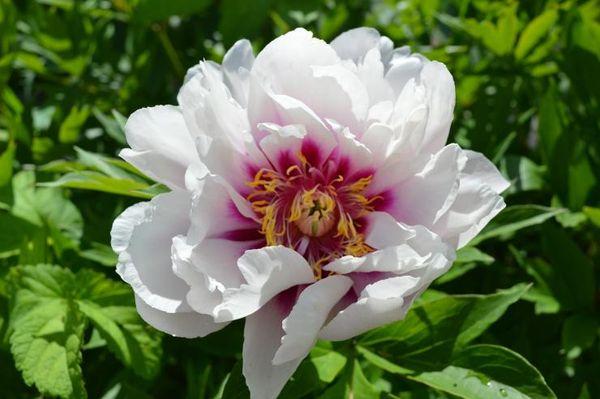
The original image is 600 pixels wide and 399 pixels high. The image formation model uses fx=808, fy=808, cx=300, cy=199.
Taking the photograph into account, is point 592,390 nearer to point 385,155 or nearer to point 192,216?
point 385,155

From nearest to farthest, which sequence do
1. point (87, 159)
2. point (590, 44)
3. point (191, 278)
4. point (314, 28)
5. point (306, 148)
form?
point (191, 278)
point (306, 148)
point (87, 159)
point (590, 44)
point (314, 28)

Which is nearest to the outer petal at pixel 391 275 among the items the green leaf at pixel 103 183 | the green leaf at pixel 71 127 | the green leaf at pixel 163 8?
the green leaf at pixel 103 183

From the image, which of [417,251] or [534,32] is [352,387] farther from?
[534,32]

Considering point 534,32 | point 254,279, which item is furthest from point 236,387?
point 534,32

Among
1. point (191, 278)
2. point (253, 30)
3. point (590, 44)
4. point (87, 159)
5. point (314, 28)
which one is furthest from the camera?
point (314, 28)

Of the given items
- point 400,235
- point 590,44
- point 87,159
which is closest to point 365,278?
point 400,235

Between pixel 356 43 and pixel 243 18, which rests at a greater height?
pixel 356 43

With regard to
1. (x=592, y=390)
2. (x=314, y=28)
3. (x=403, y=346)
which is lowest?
(x=592, y=390)
